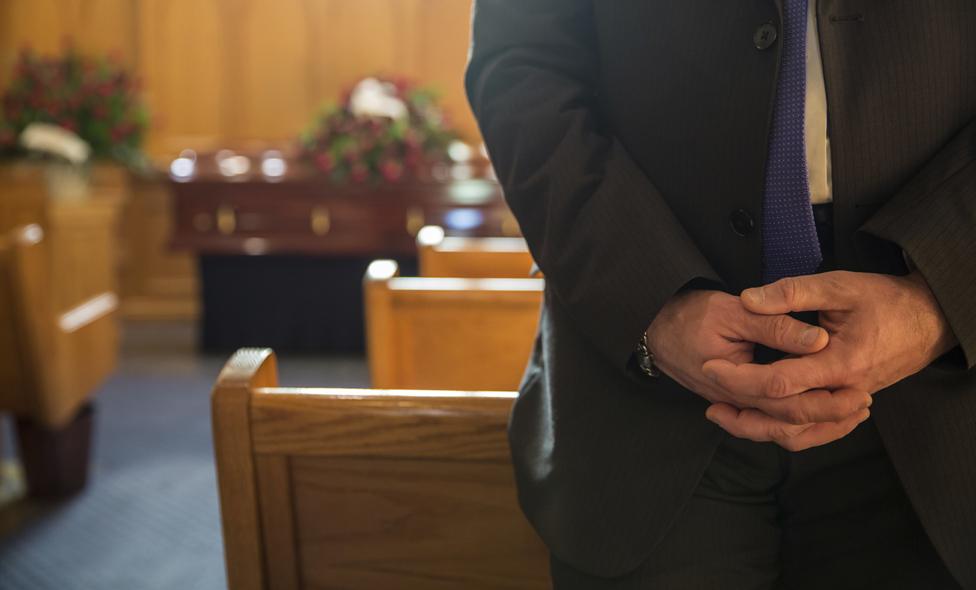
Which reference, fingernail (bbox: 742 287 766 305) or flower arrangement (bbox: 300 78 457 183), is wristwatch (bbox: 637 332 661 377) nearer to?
fingernail (bbox: 742 287 766 305)

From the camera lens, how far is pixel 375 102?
5.90 metres

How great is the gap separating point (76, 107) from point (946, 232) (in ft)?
21.3

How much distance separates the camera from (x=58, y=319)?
3467 millimetres

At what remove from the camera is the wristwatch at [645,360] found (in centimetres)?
101

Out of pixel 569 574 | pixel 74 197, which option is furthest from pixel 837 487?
pixel 74 197

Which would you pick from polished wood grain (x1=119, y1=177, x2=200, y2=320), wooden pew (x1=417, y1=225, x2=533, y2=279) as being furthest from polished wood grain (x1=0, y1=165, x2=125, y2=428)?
polished wood grain (x1=119, y1=177, x2=200, y2=320)

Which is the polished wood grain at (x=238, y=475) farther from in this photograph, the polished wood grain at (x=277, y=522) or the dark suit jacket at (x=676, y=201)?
the dark suit jacket at (x=676, y=201)

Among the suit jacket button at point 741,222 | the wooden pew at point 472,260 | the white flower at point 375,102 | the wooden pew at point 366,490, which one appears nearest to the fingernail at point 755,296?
the suit jacket button at point 741,222

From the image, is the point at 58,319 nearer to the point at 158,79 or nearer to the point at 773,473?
the point at 773,473

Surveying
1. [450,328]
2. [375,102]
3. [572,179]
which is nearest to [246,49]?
[375,102]

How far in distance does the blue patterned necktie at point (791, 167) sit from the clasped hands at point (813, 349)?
0.26 feet

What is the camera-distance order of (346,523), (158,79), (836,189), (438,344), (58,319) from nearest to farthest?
(836,189)
(346,523)
(438,344)
(58,319)
(158,79)

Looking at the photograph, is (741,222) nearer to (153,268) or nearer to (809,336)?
(809,336)

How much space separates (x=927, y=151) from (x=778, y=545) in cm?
43
